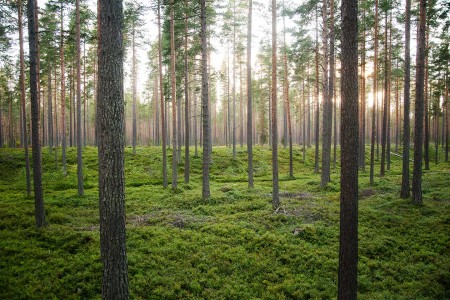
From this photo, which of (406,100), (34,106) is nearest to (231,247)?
(34,106)

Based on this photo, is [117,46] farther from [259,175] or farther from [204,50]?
[259,175]

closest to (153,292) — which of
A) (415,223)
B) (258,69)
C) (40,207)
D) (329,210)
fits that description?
(40,207)

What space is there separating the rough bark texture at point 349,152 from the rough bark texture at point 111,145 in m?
4.44

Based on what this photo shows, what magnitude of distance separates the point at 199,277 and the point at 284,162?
25.9 m

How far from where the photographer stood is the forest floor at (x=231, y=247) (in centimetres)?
694

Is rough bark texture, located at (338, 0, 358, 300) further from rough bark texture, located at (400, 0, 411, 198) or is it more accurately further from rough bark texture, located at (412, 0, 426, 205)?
rough bark texture, located at (400, 0, 411, 198)

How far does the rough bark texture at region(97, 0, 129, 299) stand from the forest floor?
2.33 m

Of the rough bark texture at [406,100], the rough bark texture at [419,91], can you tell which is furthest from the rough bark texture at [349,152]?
the rough bark texture at [406,100]

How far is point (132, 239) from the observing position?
973 centimetres

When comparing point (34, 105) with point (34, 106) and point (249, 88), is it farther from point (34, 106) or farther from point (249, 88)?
point (249, 88)

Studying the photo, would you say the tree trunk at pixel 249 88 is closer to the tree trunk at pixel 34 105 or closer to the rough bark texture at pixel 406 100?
the rough bark texture at pixel 406 100

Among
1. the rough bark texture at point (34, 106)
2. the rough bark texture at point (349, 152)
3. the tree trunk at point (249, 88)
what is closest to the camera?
the rough bark texture at point (349, 152)

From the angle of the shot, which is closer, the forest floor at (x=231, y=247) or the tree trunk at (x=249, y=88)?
the forest floor at (x=231, y=247)

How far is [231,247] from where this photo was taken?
9.16 metres
